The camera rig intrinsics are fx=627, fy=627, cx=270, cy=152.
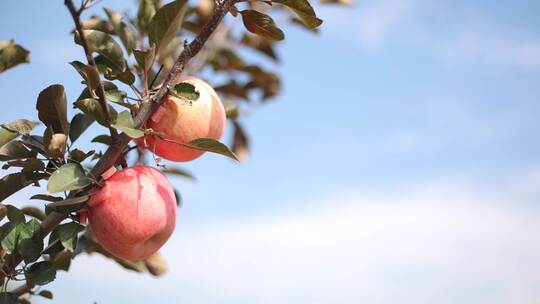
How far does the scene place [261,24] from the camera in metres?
1.61

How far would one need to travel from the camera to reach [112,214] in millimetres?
1525

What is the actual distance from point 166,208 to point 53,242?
12.6 inches

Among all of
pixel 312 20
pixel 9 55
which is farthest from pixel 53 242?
pixel 312 20

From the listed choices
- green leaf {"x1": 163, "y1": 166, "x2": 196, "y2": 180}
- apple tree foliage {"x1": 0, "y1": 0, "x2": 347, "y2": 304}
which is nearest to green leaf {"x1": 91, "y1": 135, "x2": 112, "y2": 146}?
apple tree foliage {"x1": 0, "y1": 0, "x2": 347, "y2": 304}

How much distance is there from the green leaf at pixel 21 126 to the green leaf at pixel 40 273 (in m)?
0.34

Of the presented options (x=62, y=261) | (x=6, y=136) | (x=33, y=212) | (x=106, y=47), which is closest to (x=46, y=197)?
(x=6, y=136)

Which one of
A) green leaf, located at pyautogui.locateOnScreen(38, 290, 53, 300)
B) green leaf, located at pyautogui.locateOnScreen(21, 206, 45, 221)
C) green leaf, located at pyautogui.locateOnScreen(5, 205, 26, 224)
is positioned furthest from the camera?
green leaf, located at pyautogui.locateOnScreen(21, 206, 45, 221)

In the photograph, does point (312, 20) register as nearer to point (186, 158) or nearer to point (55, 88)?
point (186, 158)

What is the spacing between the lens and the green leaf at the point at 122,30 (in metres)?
2.06

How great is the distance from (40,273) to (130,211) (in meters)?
0.29

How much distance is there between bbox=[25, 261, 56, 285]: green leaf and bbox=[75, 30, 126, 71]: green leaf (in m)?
0.55

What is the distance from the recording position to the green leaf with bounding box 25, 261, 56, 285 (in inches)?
61.9

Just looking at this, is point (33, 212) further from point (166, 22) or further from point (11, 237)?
point (166, 22)

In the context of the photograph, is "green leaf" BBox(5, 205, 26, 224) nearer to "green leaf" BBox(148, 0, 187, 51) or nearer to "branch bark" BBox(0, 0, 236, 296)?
"branch bark" BBox(0, 0, 236, 296)
